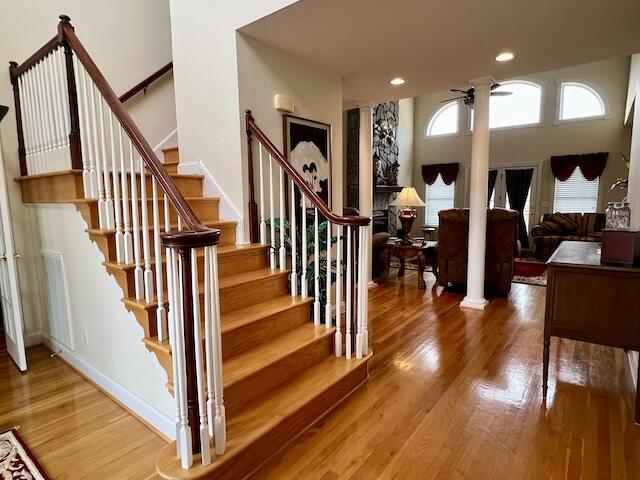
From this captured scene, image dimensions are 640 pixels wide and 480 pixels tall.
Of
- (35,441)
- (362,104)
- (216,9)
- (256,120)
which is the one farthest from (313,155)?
(35,441)

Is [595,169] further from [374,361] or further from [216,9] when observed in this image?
[216,9]

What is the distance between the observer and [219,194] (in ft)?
10.0

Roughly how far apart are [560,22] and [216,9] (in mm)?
2636

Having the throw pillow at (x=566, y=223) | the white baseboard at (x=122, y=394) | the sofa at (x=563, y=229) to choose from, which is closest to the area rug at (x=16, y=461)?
the white baseboard at (x=122, y=394)

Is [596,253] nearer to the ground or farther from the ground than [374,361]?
farther from the ground

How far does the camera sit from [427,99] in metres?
9.70

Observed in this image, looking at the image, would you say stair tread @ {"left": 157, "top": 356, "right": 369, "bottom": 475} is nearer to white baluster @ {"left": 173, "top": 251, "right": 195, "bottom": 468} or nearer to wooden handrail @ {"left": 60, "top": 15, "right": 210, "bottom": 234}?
white baluster @ {"left": 173, "top": 251, "right": 195, "bottom": 468}

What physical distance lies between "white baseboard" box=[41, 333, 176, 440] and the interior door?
277 mm

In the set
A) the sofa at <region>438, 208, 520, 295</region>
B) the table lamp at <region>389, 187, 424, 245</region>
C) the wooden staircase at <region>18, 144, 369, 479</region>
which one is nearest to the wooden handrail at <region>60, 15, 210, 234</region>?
the wooden staircase at <region>18, 144, 369, 479</region>

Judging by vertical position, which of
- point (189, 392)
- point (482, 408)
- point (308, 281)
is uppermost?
point (308, 281)

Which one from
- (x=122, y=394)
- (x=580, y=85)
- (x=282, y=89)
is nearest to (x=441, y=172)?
(x=580, y=85)

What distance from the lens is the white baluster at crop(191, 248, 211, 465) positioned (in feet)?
4.75

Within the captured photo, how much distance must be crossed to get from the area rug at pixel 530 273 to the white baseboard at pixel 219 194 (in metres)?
4.20

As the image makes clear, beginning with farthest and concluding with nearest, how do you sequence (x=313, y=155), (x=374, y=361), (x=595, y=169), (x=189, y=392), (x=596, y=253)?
(x=595, y=169) < (x=313, y=155) < (x=374, y=361) < (x=596, y=253) < (x=189, y=392)
